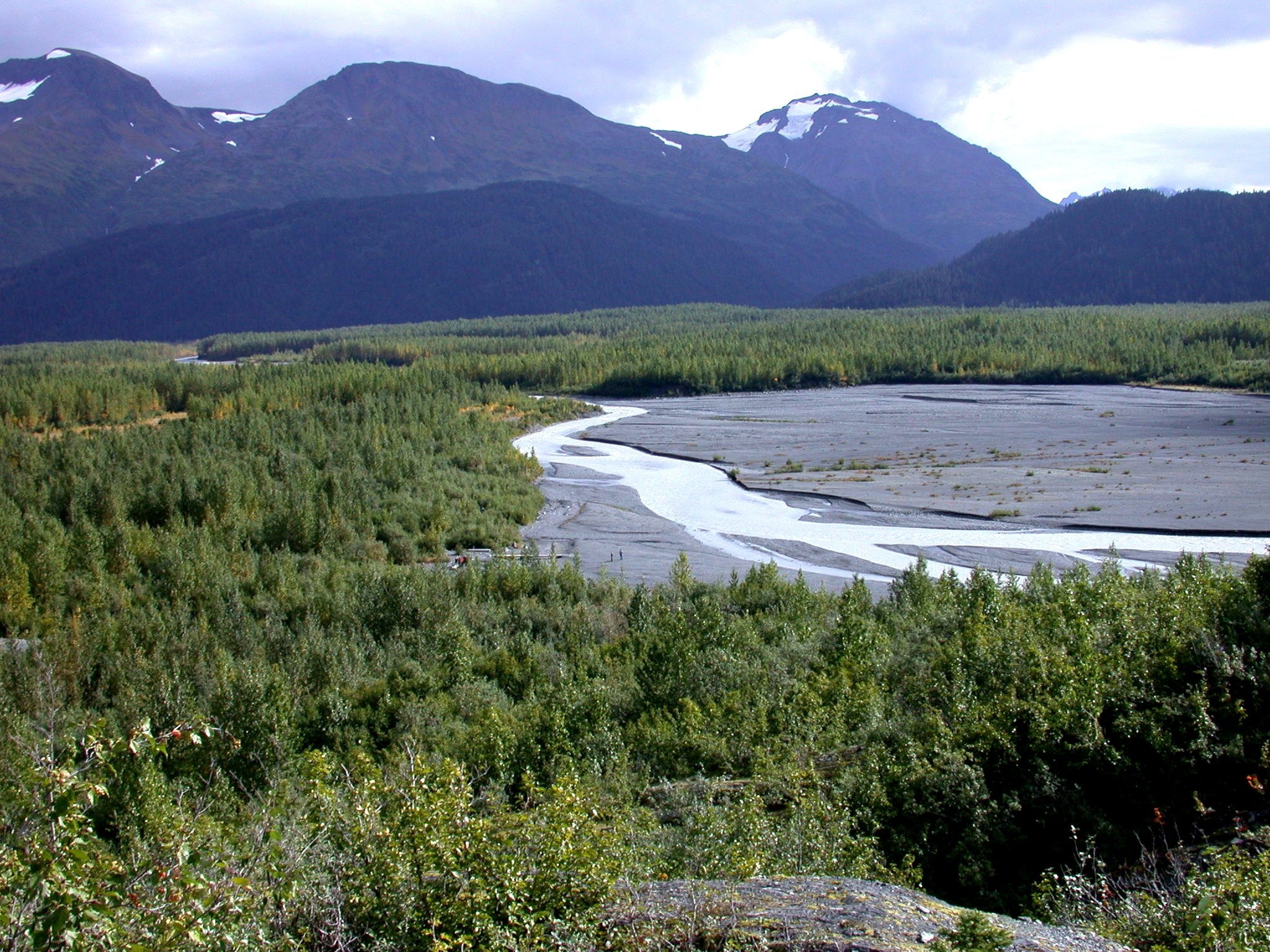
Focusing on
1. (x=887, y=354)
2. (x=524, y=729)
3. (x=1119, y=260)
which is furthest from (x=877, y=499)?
(x=1119, y=260)

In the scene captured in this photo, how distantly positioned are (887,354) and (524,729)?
247ft

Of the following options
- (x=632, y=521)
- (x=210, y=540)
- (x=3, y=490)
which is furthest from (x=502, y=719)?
(x=3, y=490)

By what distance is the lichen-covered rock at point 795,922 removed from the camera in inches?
233

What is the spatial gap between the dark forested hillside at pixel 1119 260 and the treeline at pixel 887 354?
40813 mm

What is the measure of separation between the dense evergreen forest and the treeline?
165 feet

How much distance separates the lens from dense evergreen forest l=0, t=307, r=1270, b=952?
6043 mm

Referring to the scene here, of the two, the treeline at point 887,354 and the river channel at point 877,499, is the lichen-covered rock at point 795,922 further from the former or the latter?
the treeline at point 887,354

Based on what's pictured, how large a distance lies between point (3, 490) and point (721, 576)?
21.9 m

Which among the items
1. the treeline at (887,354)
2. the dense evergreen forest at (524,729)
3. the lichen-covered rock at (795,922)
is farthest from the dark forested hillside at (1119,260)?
the lichen-covered rock at (795,922)

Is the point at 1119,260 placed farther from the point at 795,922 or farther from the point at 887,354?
the point at 795,922

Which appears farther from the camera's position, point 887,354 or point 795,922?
point 887,354

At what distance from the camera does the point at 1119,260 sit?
159375 millimetres

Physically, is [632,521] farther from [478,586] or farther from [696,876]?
[696,876]

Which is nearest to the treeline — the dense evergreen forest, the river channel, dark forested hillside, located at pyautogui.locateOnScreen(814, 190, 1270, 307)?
the river channel
